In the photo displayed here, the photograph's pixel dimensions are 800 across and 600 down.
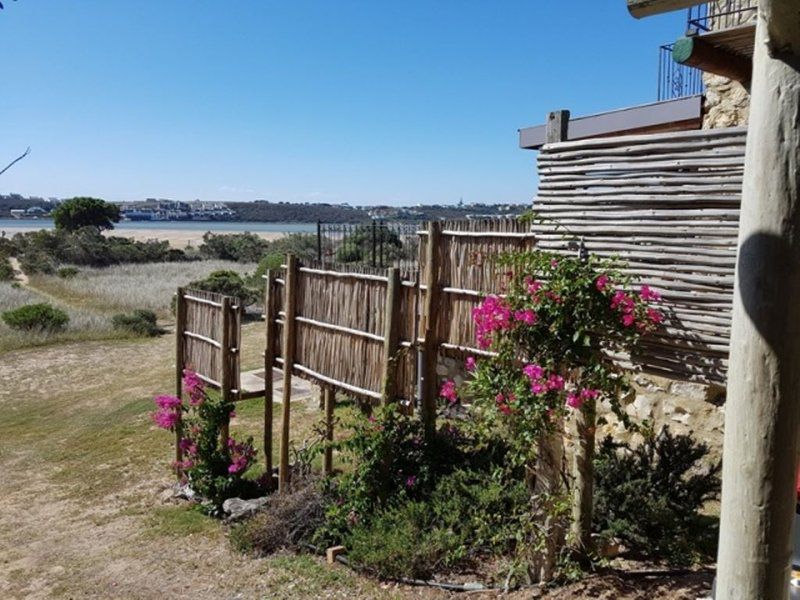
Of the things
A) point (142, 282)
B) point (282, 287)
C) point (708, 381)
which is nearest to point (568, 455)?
point (708, 381)

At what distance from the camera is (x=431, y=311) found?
18.1ft

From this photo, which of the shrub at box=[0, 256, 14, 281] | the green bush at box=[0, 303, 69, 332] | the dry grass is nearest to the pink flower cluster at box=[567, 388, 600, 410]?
the green bush at box=[0, 303, 69, 332]

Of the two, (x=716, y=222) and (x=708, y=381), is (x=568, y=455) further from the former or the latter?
(x=716, y=222)

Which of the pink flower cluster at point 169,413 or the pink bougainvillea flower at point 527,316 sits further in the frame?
the pink flower cluster at point 169,413

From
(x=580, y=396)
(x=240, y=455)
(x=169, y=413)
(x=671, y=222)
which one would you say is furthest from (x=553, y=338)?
(x=169, y=413)

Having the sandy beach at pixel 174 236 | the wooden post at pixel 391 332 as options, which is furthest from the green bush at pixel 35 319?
the sandy beach at pixel 174 236

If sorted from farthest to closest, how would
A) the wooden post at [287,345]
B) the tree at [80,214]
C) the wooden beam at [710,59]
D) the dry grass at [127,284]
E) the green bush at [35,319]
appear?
the tree at [80,214]
the dry grass at [127,284]
the green bush at [35,319]
the wooden post at [287,345]
the wooden beam at [710,59]

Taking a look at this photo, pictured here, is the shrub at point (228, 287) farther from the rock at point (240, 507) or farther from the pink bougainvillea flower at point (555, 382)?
the pink bougainvillea flower at point (555, 382)

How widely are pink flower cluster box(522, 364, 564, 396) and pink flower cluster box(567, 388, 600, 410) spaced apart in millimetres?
85

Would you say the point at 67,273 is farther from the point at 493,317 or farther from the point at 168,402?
the point at 493,317

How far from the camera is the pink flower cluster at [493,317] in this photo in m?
4.00

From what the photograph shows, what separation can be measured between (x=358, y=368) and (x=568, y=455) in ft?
6.63

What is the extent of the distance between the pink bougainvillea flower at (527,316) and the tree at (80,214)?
2209 inches

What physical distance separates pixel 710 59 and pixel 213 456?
6.17 m
